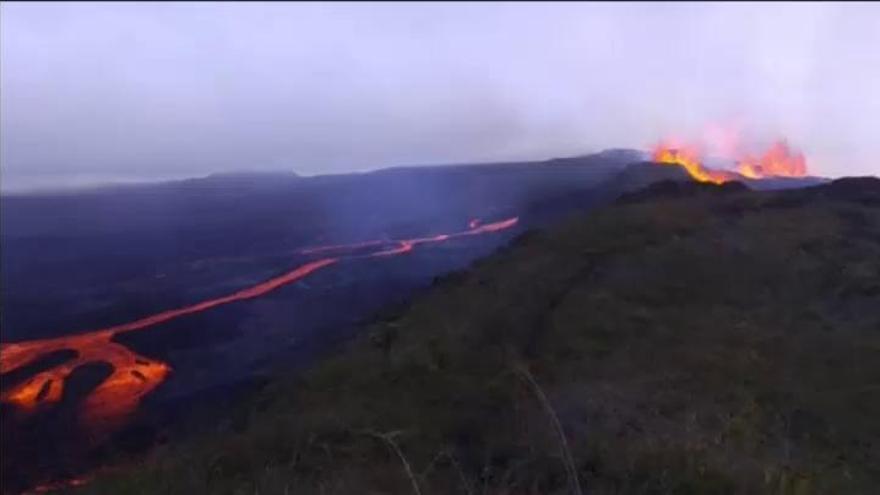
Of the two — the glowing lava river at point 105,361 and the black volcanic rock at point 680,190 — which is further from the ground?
the black volcanic rock at point 680,190

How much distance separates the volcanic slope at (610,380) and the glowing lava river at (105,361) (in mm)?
4496

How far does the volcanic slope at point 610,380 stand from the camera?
31.8ft

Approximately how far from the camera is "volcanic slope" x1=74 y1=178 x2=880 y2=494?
31.8 feet

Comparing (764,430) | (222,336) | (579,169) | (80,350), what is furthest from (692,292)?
(579,169)

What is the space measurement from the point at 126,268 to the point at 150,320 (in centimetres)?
1283

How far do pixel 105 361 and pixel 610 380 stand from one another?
1553 centimetres

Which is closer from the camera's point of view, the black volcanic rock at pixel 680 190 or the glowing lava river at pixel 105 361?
the glowing lava river at pixel 105 361

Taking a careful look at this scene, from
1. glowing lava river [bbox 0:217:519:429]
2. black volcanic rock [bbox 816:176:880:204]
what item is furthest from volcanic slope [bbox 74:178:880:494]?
glowing lava river [bbox 0:217:519:429]

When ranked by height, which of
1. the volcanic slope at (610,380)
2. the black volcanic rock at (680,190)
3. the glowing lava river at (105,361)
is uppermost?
the black volcanic rock at (680,190)

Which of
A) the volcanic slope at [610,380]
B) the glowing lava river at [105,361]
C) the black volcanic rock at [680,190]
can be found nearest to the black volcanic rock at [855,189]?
the volcanic slope at [610,380]

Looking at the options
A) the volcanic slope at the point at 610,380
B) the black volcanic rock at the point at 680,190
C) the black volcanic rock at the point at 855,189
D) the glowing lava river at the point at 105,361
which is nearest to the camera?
the volcanic slope at the point at 610,380

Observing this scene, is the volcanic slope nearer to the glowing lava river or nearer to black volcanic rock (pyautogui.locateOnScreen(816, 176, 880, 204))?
black volcanic rock (pyautogui.locateOnScreen(816, 176, 880, 204))

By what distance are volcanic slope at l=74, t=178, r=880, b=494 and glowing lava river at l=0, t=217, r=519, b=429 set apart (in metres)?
4.50

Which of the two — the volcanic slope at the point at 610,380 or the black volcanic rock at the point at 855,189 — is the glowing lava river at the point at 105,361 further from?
the black volcanic rock at the point at 855,189
